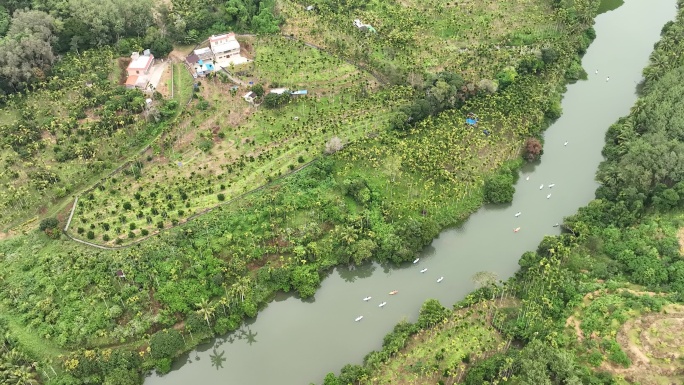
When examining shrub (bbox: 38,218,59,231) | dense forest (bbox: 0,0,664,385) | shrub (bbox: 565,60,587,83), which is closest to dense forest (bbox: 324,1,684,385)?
dense forest (bbox: 0,0,664,385)

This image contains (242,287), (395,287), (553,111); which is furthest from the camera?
(553,111)

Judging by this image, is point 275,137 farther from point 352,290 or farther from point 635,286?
point 635,286

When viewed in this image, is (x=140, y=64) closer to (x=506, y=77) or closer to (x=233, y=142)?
(x=233, y=142)

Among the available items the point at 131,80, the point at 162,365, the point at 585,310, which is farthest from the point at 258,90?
the point at 585,310

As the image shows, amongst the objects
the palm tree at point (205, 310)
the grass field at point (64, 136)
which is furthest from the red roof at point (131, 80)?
the palm tree at point (205, 310)

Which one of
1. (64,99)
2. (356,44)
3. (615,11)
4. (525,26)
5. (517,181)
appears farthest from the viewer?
(615,11)

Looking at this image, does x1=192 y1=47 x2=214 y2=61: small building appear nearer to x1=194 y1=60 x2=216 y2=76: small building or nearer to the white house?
x1=194 y1=60 x2=216 y2=76: small building

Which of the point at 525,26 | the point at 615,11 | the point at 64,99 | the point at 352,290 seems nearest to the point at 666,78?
the point at 525,26
